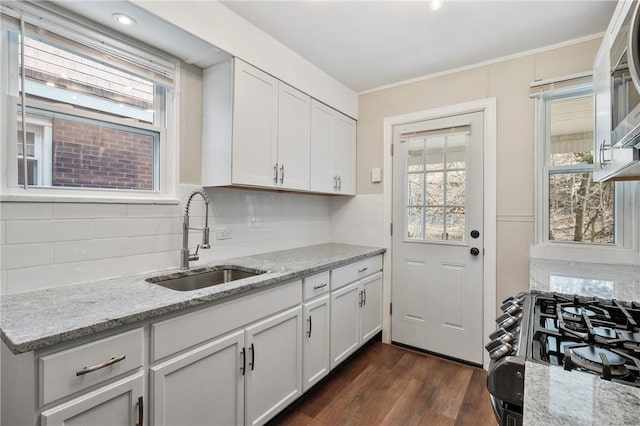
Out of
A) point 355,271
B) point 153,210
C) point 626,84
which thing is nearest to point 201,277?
point 153,210

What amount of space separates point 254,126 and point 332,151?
0.97m

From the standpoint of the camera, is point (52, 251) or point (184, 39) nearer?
point (52, 251)

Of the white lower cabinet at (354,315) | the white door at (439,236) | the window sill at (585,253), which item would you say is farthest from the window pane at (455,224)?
the white lower cabinet at (354,315)

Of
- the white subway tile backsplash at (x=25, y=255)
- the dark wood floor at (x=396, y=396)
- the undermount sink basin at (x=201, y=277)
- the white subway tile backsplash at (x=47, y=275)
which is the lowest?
the dark wood floor at (x=396, y=396)

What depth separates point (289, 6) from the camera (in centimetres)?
190

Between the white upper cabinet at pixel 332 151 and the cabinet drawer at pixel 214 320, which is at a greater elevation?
the white upper cabinet at pixel 332 151

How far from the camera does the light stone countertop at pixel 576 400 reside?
0.51 meters

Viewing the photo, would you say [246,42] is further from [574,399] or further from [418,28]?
[574,399]

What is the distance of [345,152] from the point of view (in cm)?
310

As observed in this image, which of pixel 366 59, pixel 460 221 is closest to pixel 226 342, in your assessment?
pixel 460 221

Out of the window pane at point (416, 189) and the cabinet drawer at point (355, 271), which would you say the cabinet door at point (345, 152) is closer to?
the window pane at point (416, 189)

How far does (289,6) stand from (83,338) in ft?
6.43

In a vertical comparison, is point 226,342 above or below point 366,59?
below

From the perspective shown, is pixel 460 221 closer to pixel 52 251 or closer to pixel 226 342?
pixel 226 342
